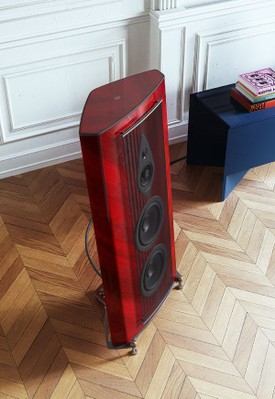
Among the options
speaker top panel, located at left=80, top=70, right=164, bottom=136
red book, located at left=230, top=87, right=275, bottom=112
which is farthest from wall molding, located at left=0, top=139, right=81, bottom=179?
speaker top panel, located at left=80, top=70, right=164, bottom=136

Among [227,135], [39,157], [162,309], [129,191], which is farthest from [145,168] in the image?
[39,157]

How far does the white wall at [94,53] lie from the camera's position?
2.03m

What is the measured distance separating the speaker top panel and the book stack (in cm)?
76

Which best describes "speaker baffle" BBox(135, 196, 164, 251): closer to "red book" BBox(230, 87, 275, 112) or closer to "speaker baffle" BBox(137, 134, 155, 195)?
"speaker baffle" BBox(137, 134, 155, 195)

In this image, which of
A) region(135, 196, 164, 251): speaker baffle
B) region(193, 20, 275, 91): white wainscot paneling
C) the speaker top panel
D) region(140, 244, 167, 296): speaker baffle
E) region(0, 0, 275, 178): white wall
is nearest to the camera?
the speaker top panel

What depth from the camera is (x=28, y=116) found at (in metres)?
2.21

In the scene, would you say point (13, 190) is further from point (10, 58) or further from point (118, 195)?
point (118, 195)

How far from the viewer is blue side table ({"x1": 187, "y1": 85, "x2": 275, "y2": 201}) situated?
2098 mm

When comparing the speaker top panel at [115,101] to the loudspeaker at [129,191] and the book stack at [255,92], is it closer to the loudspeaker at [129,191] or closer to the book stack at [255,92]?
the loudspeaker at [129,191]

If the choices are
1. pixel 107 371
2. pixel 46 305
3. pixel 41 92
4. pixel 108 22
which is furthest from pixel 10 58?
pixel 107 371

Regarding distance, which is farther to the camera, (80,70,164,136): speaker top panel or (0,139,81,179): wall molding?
(0,139,81,179): wall molding

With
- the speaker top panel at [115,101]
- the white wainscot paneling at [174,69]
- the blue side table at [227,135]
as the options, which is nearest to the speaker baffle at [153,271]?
the speaker top panel at [115,101]

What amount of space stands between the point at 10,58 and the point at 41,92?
184mm

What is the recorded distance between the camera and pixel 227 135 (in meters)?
2.07
